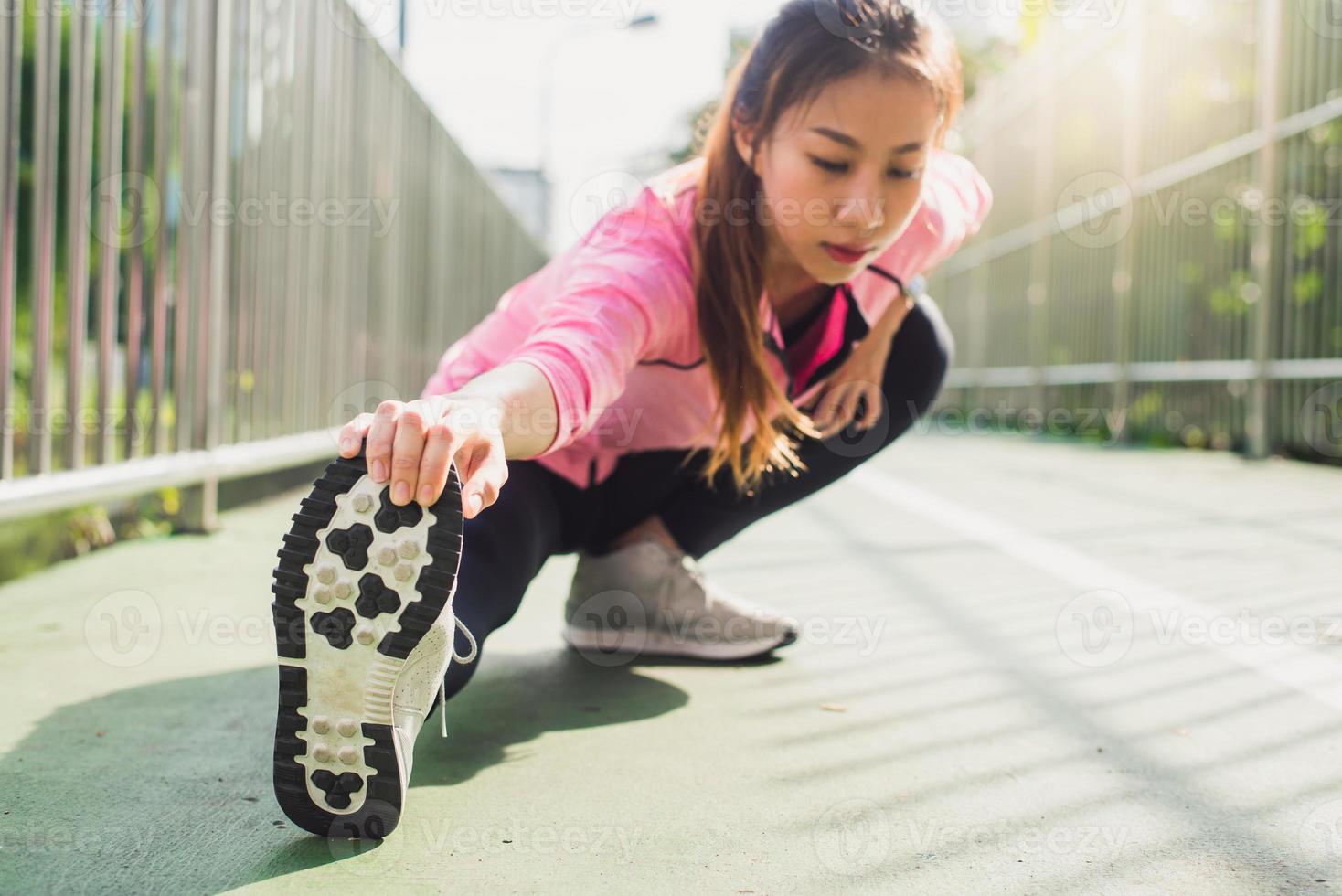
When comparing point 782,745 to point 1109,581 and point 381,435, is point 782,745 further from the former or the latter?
point 1109,581

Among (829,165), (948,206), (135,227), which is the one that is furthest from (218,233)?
(829,165)

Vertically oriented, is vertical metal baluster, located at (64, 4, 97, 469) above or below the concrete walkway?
above

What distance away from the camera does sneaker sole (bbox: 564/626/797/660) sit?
204cm

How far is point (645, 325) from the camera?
157 cm

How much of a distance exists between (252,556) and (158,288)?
73cm

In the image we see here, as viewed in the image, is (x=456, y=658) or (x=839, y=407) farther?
(x=839, y=407)

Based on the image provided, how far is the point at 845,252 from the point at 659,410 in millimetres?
444

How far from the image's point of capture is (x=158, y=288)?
119 inches

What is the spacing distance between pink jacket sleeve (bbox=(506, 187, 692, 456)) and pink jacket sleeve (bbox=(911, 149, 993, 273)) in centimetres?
54

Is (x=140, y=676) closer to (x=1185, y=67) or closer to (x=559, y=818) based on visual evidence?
(x=559, y=818)

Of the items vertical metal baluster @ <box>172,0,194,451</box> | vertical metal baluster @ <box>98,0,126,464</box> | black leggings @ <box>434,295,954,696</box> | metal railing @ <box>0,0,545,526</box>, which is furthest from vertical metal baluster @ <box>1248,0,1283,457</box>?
vertical metal baluster @ <box>98,0,126,464</box>

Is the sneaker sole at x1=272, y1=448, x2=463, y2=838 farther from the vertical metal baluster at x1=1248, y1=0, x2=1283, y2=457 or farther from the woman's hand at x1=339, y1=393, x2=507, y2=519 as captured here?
the vertical metal baluster at x1=1248, y1=0, x2=1283, y2=457

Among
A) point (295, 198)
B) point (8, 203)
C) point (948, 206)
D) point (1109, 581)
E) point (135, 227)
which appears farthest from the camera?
point (295, 198)

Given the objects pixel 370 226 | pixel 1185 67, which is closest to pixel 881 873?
pixel 370 226
